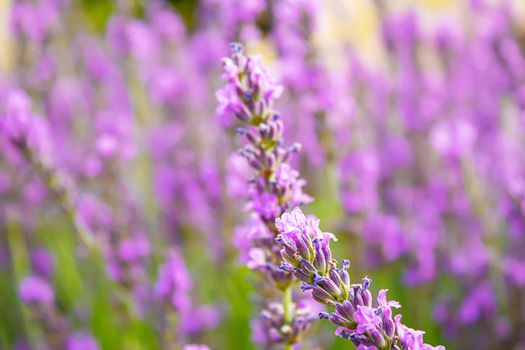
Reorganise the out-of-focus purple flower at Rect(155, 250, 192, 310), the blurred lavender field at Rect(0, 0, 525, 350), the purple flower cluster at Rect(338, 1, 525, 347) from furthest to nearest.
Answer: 1. the purple flower cluster at Rect(338, 1, 525, 347)
2. the out-of-focus purple flower at Rect(155, 250, 192, 310)
3. the blurred lavender field at Rect(0, 0, 525, 350)

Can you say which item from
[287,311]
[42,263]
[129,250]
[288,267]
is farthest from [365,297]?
[42,263]

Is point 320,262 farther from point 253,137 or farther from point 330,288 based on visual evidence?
point 253,137

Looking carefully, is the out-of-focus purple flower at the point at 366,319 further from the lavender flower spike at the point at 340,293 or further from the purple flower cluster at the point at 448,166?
the purple flower cluster at the point at 448,166

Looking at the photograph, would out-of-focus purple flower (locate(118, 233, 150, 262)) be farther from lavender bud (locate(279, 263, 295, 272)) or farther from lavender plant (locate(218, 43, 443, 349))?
lavender bud (locate(279, 263, 295, 272))

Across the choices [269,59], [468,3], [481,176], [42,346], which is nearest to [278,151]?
[42,346]

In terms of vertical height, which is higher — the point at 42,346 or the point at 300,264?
the point at 42,346

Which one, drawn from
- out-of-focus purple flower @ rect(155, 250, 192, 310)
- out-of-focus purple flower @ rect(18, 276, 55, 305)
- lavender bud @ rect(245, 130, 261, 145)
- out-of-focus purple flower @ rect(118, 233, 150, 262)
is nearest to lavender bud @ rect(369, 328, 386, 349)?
lavender bud @ rect(245, 130, 261, 145)

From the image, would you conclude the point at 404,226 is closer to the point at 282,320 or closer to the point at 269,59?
the point at 282,320
